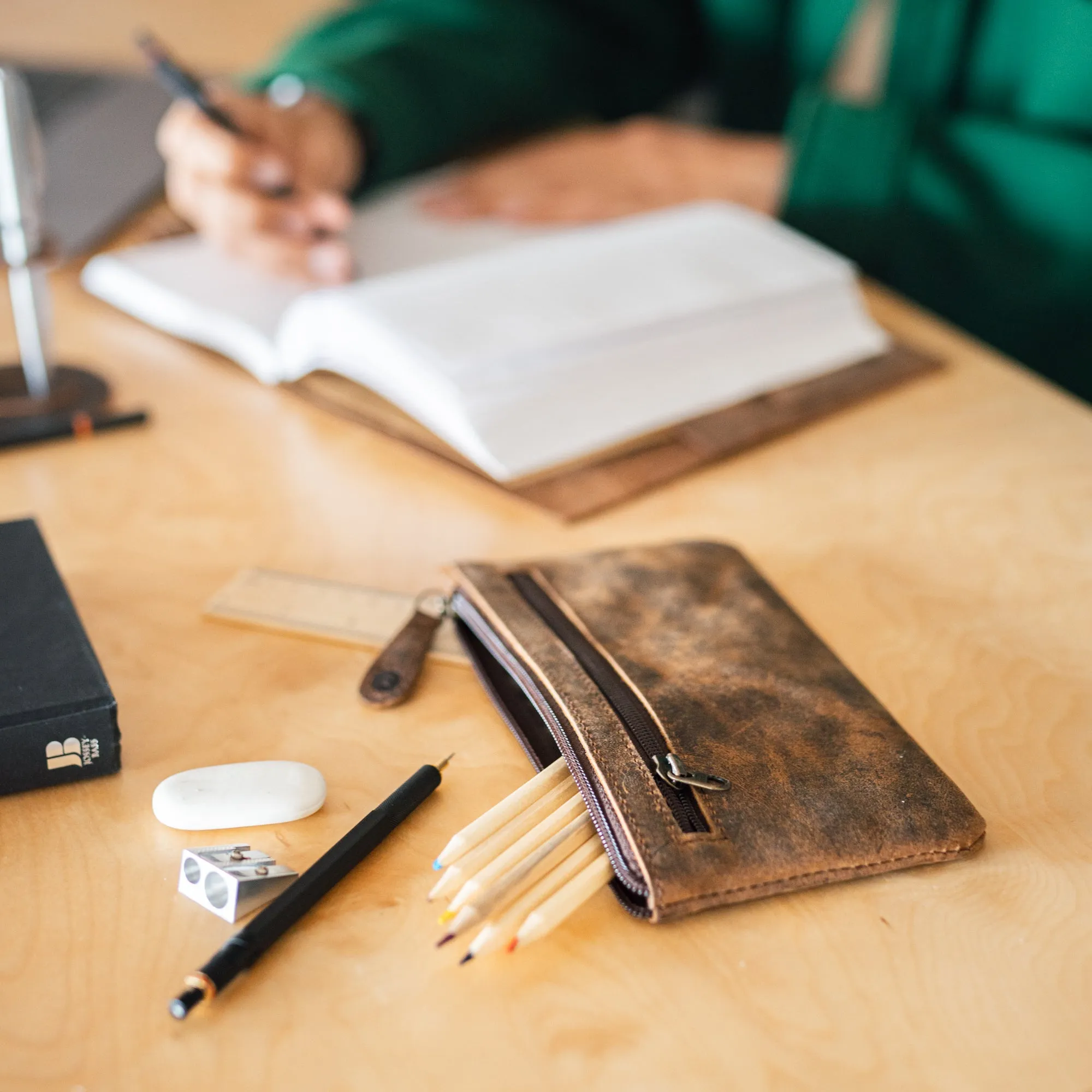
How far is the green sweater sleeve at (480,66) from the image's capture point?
1.23 meters

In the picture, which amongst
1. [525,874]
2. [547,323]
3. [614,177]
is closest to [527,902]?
[525,874]

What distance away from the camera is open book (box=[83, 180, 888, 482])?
2.62ft

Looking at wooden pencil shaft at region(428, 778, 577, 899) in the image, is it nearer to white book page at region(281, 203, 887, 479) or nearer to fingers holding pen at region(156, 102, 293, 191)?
white book page at region(281, 203, 887, 479)

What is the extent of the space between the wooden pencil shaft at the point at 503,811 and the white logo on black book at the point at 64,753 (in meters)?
0.17

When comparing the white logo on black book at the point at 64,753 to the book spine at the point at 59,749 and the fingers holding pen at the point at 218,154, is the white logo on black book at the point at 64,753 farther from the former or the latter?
the fingers holding pen at the point at 218,154

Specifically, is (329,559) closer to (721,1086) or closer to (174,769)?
(174,769)

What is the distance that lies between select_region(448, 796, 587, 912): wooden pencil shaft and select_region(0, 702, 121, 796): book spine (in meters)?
0.18

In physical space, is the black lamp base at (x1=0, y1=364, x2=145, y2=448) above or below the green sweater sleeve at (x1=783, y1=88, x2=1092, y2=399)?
below

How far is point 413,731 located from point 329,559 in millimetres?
181

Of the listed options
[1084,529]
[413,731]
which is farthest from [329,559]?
[1084,529]

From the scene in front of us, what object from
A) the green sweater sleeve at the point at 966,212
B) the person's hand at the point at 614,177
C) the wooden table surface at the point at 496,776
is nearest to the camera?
the wooden table surface at the point at 496,776

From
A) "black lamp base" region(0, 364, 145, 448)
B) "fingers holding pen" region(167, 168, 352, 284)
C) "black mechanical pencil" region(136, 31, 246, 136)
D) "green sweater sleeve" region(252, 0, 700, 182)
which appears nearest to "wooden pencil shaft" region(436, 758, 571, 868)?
"black lamp base" region(0, 364, 145, 448)

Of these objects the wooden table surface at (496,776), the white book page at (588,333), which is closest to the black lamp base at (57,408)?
the wooden table surface at (496,776)

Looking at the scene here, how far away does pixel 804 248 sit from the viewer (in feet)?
3.31
